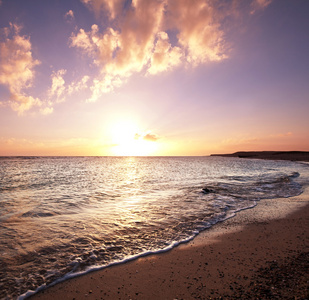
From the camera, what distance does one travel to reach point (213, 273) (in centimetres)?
386

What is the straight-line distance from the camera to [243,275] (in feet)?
12.2

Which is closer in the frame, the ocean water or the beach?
the beach

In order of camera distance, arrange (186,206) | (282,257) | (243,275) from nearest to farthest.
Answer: (243,275) → (282,257) → (186,206)

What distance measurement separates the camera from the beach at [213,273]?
3.28 m

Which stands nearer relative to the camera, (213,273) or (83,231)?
(213,273)

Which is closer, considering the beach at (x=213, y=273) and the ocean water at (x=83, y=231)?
the beach at (x=213, y=273)

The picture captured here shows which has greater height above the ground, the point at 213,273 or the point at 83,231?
the point at 213,273

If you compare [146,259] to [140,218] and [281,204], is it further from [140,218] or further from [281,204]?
[281,204]

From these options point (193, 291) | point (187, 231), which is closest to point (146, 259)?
point (193, 291)

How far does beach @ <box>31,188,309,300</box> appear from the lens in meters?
3.28

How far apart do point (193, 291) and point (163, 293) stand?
0.56 m

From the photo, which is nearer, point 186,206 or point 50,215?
point 50,215

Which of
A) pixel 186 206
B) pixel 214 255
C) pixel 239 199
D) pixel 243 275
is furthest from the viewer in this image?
pixel 239 199

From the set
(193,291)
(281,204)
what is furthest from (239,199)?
(193,291)
